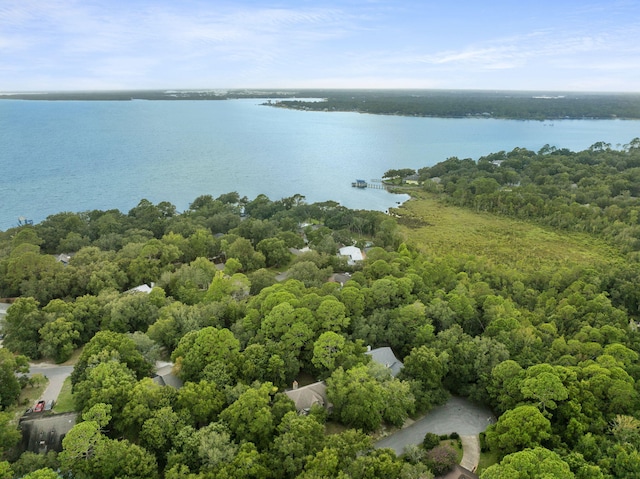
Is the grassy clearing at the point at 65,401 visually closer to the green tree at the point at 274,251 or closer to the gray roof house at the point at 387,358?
the gray roof house at the point at 387,358

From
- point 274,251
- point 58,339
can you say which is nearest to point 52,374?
point 58,339

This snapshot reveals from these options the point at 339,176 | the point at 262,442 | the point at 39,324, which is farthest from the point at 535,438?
the point at 339,176

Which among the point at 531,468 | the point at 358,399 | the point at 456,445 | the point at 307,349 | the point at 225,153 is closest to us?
the point at 531,468

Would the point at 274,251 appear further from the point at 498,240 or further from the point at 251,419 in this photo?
the point at 498,240

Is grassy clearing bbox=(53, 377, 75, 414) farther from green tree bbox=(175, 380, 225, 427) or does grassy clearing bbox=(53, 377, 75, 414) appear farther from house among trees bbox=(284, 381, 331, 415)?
house among trees bbox=(284, 381, 331, 415)

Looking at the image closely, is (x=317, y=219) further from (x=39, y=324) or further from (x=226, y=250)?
(x=39, y=324)

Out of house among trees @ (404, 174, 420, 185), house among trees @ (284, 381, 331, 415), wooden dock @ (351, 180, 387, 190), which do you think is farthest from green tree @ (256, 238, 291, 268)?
house among trees @ (404, 174, 420, 185)
